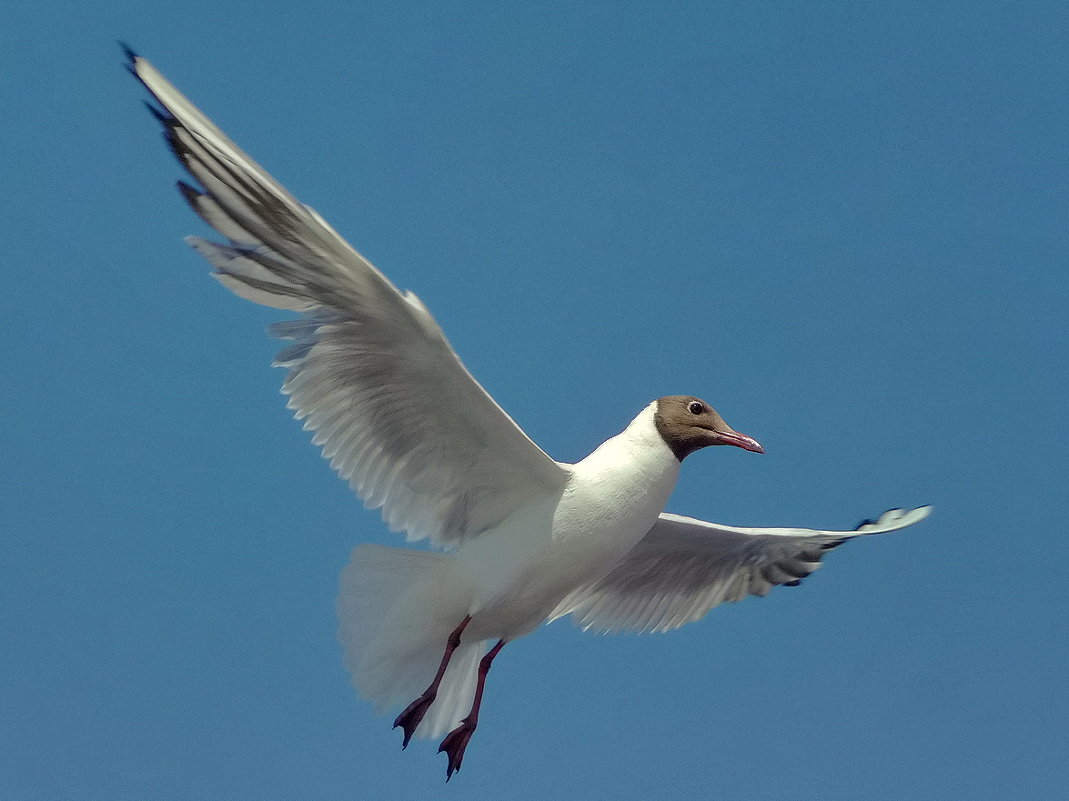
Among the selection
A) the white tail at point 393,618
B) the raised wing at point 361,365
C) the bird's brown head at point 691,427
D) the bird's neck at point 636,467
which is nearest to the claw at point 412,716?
the white tail at point 393,618

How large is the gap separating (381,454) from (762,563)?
160cm

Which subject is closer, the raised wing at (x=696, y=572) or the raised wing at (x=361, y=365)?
the raised wing at (x=361, y=365)

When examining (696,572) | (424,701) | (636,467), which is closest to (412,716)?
(424,701)

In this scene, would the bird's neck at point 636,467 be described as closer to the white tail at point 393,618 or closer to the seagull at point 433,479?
the seagull at point 433,479

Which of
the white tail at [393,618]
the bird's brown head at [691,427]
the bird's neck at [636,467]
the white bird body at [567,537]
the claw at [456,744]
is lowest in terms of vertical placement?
the claw at [456,744]

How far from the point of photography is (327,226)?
3.08 meters

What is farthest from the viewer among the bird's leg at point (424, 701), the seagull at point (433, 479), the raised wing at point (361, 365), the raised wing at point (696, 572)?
the raised wing at point (696, 572)

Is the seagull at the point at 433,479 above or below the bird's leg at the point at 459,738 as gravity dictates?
above

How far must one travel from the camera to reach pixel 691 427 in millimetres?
3795

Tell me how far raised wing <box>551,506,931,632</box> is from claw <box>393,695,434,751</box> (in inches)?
36.0

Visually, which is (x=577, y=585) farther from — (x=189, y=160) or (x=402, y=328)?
(x=189, y=160)

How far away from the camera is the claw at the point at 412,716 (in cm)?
354

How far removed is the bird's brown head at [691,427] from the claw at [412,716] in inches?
39.8

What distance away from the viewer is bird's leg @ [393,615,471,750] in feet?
11.6
